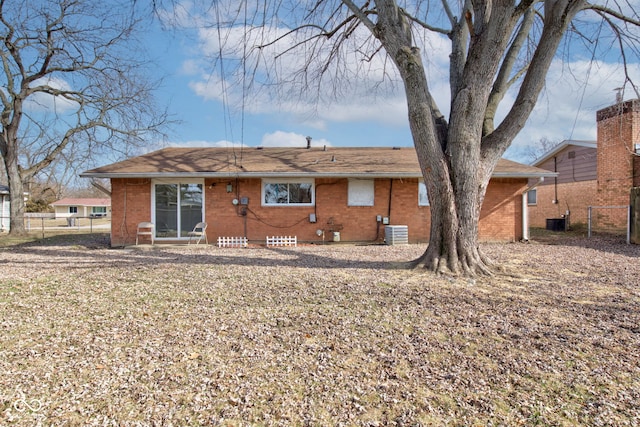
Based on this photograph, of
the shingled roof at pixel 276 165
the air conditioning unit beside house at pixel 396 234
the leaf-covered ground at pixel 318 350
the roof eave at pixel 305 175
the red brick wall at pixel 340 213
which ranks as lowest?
the leaf-covered ground at pixel 318 350

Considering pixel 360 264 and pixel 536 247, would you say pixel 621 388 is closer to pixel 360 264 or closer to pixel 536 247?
pixel 360 264

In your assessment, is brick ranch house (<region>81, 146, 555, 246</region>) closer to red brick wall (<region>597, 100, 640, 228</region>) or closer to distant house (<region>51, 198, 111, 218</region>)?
red brick wall (<region>597, 100, 640, 228</region>)

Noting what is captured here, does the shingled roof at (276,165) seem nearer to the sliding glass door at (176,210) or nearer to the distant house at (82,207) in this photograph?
the sliding glass door at (176,210)

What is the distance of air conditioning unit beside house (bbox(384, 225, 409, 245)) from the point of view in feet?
37.1

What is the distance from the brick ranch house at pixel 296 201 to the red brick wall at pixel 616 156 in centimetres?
443

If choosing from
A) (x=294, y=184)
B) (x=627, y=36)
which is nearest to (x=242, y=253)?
(x=294, y=184)

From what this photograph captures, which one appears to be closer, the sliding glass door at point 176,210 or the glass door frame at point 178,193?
the glass door frame at point 178,193

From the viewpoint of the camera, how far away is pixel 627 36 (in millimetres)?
8047

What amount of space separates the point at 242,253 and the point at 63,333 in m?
6.01

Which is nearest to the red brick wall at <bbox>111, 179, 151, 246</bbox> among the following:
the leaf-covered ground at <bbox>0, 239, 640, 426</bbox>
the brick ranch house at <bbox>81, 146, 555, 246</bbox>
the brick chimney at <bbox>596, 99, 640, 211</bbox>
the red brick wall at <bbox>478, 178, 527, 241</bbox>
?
the brick ranch house at <bbox>81, 146, 555, 246</bbox>

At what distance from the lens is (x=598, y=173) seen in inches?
570

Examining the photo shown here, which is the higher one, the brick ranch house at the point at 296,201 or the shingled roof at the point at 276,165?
the shingled roof at the point at 276,165

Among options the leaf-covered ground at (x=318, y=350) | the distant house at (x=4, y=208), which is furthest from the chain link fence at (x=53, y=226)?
the leaf-covered ground at (x=318, y=350)

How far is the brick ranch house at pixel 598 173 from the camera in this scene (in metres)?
13.1
